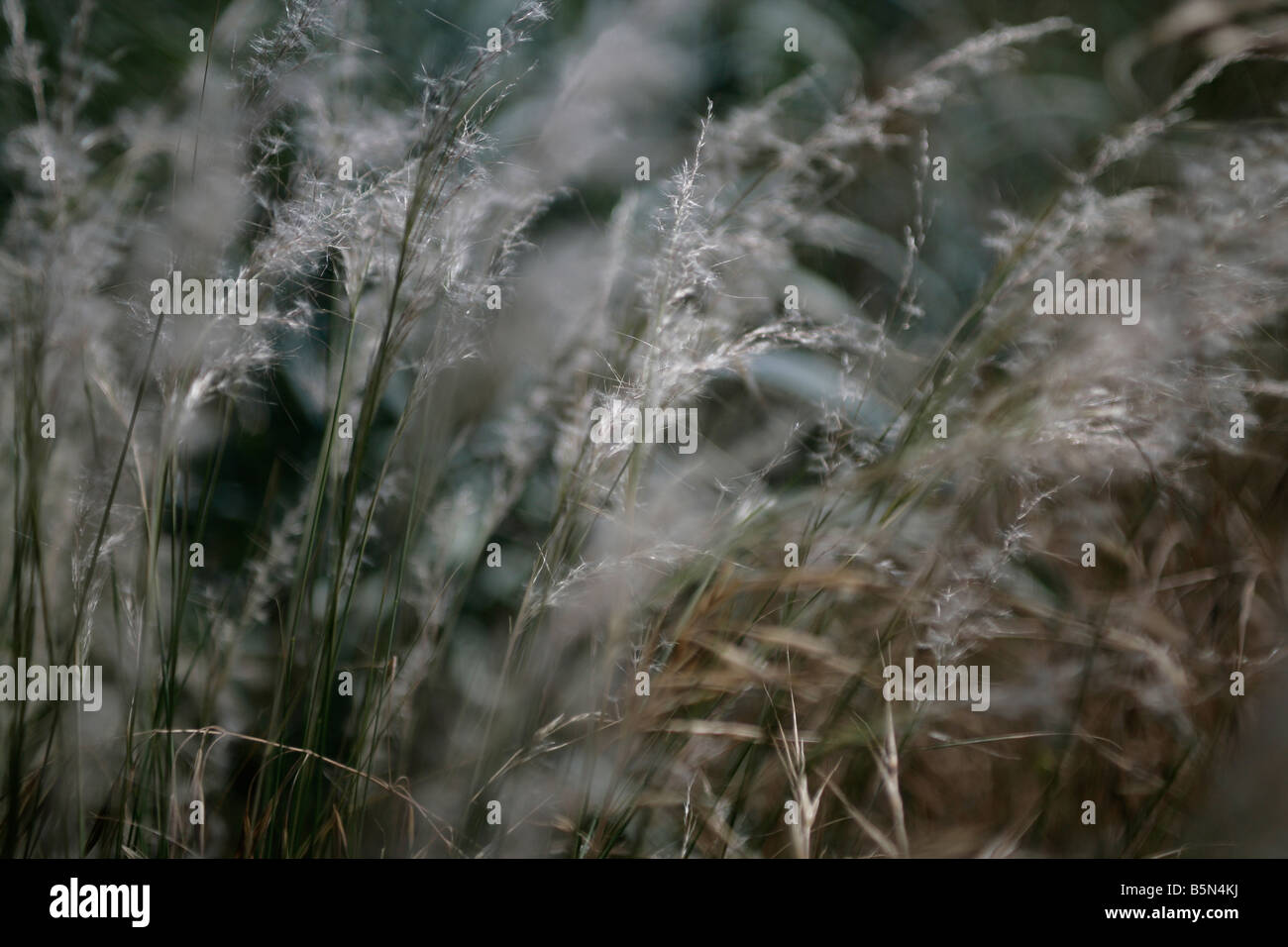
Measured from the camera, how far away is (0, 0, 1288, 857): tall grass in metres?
0.81

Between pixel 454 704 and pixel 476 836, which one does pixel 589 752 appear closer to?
pixel 476 836

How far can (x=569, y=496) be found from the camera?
816mm

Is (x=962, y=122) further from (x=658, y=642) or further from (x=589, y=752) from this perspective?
(x=589, y=752)

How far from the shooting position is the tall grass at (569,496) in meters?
0.81

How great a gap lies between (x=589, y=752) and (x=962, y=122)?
1102 mm

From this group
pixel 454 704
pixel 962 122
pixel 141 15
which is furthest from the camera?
pixel 962 122

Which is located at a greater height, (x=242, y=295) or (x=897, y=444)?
(x=242, y=295)

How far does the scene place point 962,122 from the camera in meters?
1.33

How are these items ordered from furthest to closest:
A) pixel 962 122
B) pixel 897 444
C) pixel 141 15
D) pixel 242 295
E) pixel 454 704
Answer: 1. pixel 962 122
2. pixel 141 15
3. pixel 454 704
4. pixel 897 444
5. pixel 242 295

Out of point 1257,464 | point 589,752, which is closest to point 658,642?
point 589,752

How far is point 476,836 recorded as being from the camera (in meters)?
0.86

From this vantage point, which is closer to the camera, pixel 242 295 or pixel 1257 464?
pixel 242 295
